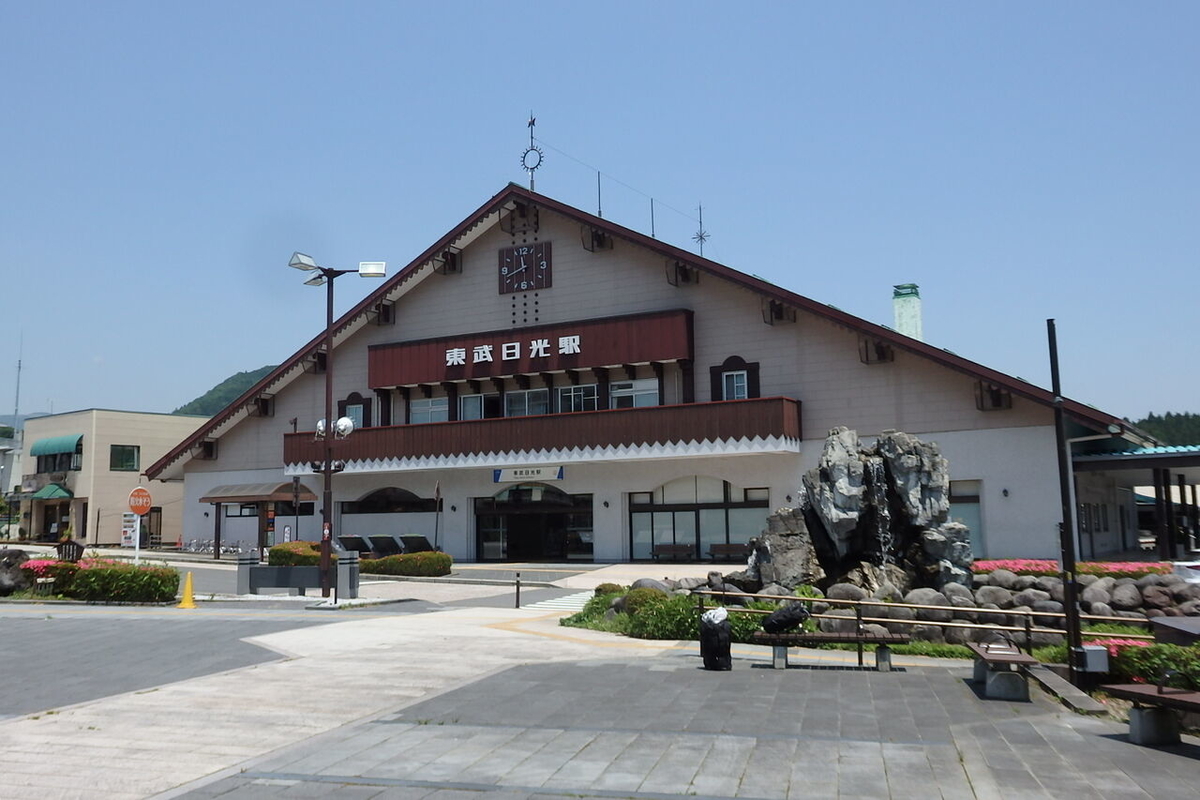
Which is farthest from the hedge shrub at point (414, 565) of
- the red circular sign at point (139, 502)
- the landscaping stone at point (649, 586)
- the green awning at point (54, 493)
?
the green awning at point (54, 493)

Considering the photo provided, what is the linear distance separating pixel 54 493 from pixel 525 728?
61.7m

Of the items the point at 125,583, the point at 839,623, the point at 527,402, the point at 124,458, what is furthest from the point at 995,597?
the point at 124,458

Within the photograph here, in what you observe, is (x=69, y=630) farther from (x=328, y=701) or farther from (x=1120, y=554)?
(x=1120, y=554)

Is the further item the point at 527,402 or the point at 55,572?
the point at 527,402

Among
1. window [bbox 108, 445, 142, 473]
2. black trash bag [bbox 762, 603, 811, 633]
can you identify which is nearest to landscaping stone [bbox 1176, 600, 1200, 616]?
black trash bag [bbox 762, 603, 811, 633]

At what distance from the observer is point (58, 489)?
203 ft

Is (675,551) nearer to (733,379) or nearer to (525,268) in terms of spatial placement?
(733,379)

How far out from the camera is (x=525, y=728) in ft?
32.2

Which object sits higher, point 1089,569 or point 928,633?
point 1089,569

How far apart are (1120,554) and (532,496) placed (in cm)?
2345

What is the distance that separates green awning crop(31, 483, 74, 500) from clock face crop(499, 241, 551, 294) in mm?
35288

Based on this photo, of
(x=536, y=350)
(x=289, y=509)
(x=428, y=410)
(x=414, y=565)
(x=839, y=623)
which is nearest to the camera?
(x=839, y=623)

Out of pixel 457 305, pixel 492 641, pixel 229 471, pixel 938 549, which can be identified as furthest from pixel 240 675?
pixel 229 471

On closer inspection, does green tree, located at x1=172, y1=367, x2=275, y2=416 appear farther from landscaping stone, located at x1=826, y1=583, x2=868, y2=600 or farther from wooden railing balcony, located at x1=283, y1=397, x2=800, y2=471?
landscaping stone, located at x1=826, y1=583, x2=868, y2=600
